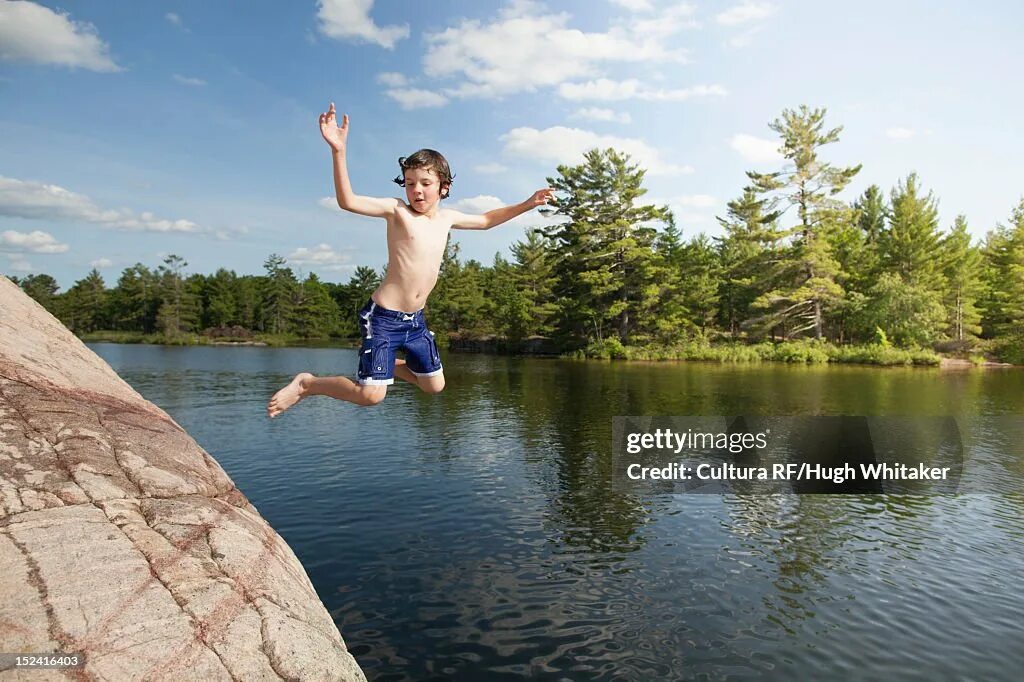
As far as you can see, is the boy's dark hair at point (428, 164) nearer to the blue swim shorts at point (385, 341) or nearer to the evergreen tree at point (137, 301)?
the blue swim shorts at point (385, 341)

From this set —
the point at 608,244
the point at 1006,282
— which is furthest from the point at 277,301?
the point at 1006,282

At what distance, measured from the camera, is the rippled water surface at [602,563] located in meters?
7.78

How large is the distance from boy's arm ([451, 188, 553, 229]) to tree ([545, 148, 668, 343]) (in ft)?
156

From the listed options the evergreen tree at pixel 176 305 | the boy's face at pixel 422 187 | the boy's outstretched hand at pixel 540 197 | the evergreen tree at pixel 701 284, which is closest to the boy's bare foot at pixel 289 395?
the boy's face at pixel 422 187

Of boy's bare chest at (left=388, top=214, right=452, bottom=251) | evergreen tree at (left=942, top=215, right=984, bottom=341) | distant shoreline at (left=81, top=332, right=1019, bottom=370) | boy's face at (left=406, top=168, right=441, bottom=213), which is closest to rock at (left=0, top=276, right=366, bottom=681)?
boy's bare chest at (left=388, top=214, right=452, bottom=251)

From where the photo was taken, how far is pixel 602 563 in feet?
34.7

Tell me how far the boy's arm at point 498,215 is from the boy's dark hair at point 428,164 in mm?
320

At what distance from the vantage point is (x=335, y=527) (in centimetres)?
1198

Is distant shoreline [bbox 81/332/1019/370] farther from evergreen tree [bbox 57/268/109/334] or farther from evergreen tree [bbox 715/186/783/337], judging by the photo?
evergreen tree [bbox 57/268/109/334]

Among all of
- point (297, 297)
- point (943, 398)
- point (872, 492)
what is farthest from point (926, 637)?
point (297, 297)

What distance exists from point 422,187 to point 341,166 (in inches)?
22.0

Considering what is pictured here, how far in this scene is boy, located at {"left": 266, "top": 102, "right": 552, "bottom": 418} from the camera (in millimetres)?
4062

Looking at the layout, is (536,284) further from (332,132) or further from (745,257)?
(332,132)

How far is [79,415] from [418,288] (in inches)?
130
